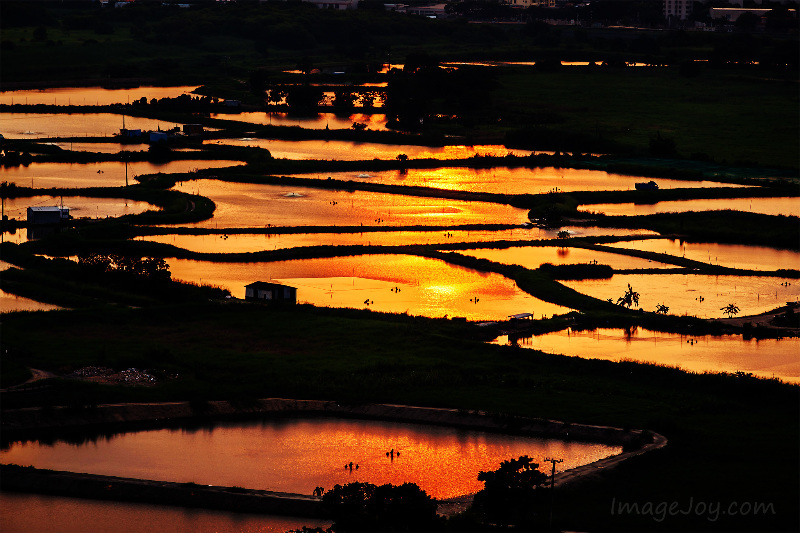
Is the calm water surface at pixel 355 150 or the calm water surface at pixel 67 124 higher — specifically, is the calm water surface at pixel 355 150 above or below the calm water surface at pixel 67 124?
below

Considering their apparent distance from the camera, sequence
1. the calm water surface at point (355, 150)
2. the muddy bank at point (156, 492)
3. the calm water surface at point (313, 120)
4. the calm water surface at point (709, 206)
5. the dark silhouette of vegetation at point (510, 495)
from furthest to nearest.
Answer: the calm water surface at point (313, 120) < the calm water surface at point (355, 150) < the calm water surface at point (709, 206) < the muddy bank at point (156, 492) < the dark silhouette of vegetation at point (510, 495)

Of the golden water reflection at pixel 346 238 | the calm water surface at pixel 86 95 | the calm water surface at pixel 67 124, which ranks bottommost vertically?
the golden water reflection at pixel 346 238

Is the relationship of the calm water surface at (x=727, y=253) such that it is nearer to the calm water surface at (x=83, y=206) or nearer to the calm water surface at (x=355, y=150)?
the calm water surface at (x=83, y=206)

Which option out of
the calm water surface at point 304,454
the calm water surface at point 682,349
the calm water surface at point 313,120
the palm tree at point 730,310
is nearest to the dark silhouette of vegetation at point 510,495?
the calm water surface at point 304,454

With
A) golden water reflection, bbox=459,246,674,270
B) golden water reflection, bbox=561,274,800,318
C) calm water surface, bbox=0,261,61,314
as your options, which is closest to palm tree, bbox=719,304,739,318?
golden water reflection, bbox=561,274,800,318

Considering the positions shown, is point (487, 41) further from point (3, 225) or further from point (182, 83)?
point (3, 225)

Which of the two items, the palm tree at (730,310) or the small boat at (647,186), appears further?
the small boat at (647,186)
